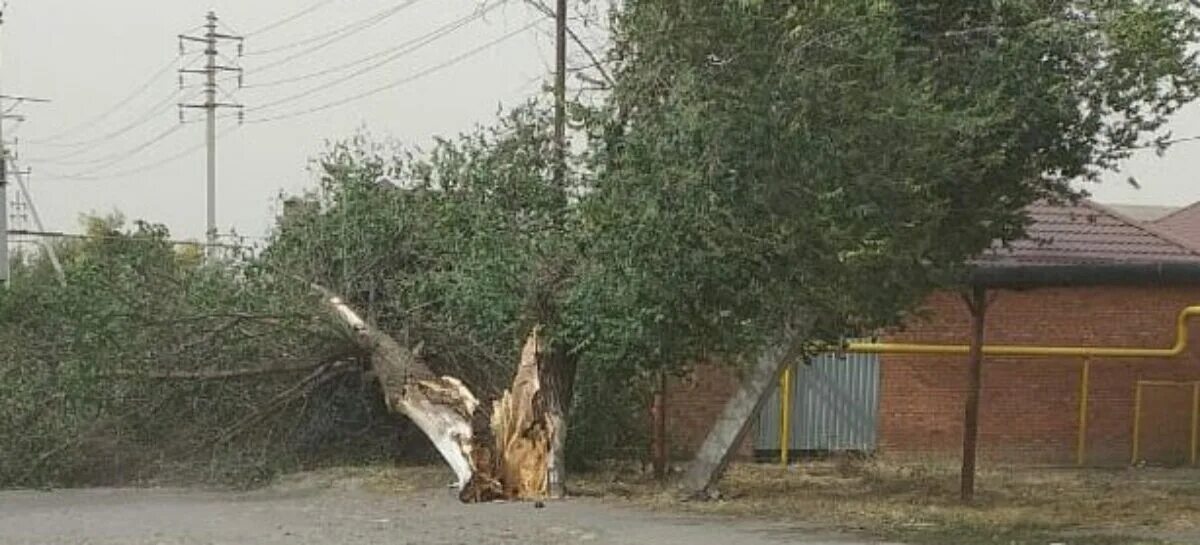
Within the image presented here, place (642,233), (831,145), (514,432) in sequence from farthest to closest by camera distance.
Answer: (514,432)
(642,233)
(831,145)

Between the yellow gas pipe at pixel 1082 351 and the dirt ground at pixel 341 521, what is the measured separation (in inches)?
256

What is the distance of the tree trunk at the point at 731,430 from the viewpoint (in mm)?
16109

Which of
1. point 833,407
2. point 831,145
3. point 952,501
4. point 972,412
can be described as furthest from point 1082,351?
point 831,145

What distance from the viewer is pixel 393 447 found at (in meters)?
19.1

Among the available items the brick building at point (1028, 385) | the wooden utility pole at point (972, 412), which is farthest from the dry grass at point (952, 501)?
the brick building at point (1028, 385)

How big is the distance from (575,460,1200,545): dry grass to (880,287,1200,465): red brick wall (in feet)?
2.65

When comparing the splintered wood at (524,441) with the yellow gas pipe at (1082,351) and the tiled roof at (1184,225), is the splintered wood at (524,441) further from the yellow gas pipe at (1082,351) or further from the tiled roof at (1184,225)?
the tiled roof at (1184,225)

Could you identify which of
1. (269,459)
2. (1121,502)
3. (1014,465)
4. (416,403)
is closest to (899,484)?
(1121,502)

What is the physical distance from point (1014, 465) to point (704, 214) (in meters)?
10.1

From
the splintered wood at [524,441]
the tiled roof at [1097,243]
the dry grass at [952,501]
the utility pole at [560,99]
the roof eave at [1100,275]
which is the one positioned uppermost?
the utility pole at [560,99]

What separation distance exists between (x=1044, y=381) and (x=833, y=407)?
3123mm

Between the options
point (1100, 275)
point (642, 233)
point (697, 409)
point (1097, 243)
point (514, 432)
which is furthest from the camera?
point (1097, 243)

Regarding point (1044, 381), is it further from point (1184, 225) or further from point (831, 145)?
point (1184, 225)

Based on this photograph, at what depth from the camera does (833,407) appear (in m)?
21.2
